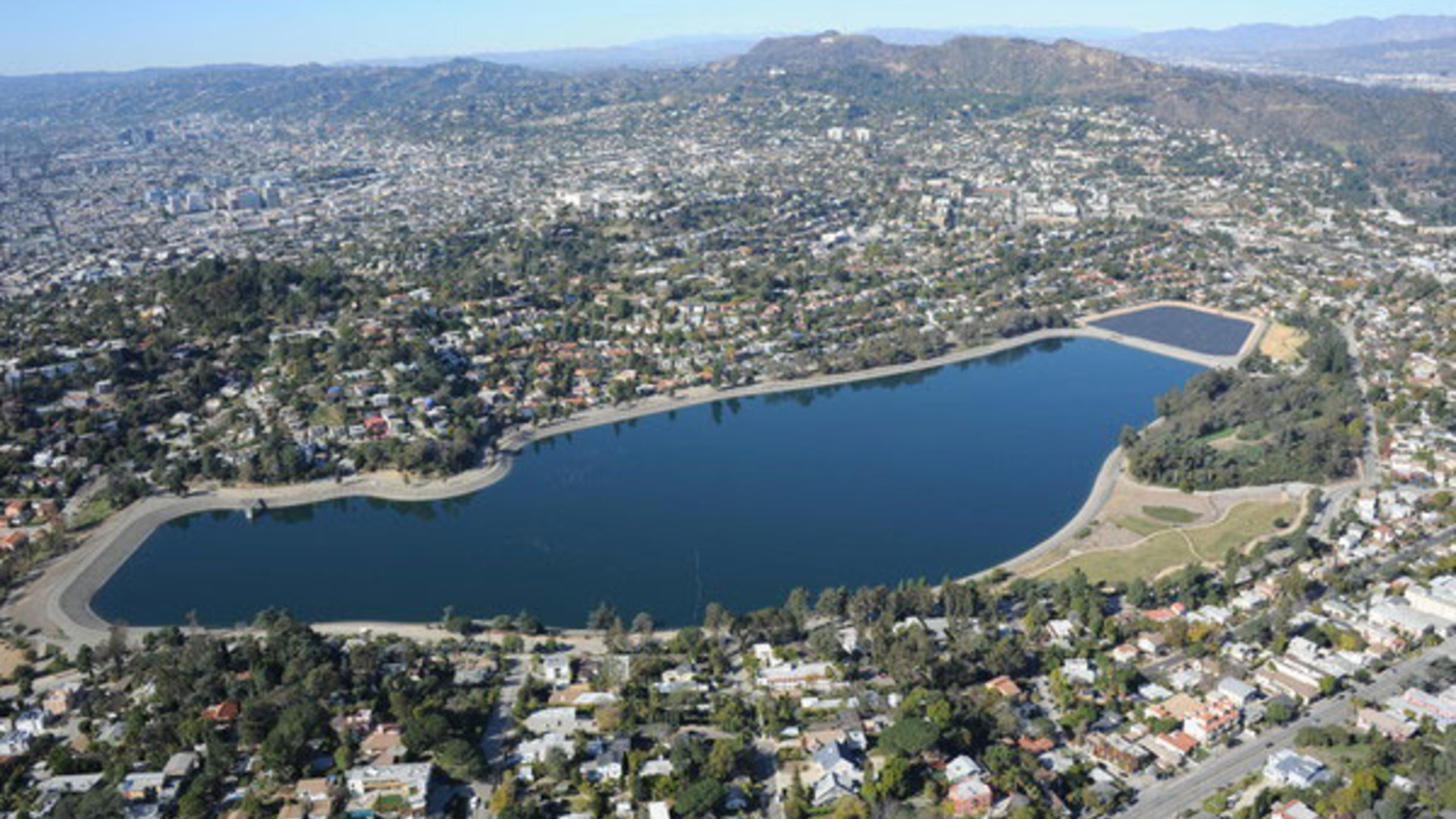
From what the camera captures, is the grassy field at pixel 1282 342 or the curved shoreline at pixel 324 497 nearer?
the curved shoreline at pixel 324 497

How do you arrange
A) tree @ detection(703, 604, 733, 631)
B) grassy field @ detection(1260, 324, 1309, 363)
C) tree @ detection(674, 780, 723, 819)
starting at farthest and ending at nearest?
grassy field @ detection(1260, 324, 1309, 363), tree @ detection(703, 604, 733, 631), tree @ detection(674, 780, 723, 819)

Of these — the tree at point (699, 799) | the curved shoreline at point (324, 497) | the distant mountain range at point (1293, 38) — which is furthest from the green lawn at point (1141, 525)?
the distant mountain range at point (1293, 38)

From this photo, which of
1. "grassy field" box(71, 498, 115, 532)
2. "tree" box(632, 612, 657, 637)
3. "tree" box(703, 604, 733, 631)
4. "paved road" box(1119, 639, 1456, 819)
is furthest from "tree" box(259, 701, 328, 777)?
"grassy field" box(71, 498, 115, 532)

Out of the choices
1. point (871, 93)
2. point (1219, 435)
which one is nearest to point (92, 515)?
point (1219, 435)

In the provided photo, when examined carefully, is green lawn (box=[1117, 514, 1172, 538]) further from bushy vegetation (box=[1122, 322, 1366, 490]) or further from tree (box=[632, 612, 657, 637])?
tree (box=[632, 612, 657, 637])

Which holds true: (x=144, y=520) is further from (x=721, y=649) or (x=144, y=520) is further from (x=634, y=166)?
(x=634, y=166)

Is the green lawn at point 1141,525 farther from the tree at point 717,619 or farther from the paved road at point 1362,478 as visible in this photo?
the tree at point 717,619

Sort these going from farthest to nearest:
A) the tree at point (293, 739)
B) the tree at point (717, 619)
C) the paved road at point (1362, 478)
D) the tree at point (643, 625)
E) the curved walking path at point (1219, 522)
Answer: the paved road at point (1362, 478)
the curved walking path at point (1219, 522)
the tree at point (643, 625)
the tree at point (717, 619)
the tree at point (293, 739)
